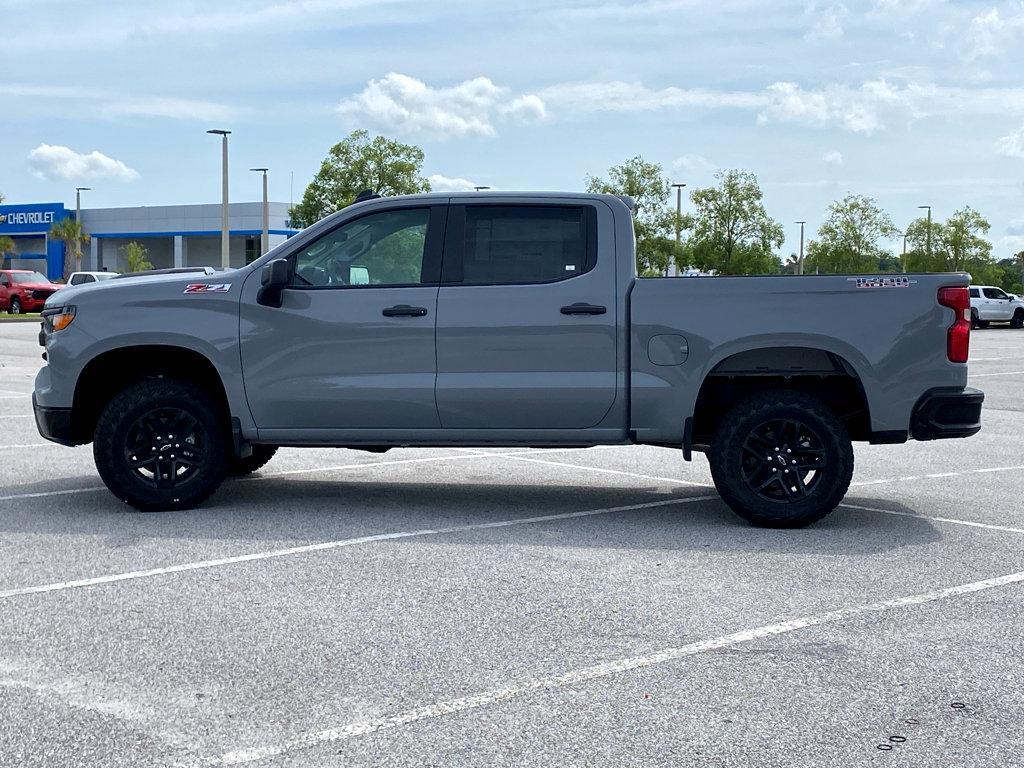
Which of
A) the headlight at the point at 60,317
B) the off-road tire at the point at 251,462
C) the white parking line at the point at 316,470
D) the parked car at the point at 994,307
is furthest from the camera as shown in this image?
the parked car at the point at 994,307

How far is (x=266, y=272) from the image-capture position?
820 cm

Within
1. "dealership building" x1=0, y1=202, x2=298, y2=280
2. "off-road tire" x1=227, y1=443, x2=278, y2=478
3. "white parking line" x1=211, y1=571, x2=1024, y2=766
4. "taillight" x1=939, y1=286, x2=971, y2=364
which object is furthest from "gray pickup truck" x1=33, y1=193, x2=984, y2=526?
"dealership building" x1=0, y1=202, x2=298, y2=280

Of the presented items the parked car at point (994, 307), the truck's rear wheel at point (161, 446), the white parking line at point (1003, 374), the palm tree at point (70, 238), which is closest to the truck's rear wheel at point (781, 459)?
the truck's rear wheel at point (161, 446)

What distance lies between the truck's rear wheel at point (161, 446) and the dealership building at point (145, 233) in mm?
69858

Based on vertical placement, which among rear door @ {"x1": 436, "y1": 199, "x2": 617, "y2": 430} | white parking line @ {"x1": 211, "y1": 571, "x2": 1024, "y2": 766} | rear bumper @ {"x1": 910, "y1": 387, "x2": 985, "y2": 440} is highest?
rear door @ {"x1": 436, "y1": 199, "x2": 617, "y2": 430}

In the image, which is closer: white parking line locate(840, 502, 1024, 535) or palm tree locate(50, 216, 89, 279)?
white parking line locate(840, 502, 1024, 535)

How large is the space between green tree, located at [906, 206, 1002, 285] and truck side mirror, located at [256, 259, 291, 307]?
209 ft

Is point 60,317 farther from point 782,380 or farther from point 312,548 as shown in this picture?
point 782,380

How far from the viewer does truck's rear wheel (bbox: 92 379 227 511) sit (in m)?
8.30

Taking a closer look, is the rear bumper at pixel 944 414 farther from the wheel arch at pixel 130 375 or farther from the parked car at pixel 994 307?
the parked car at pixel 994 307

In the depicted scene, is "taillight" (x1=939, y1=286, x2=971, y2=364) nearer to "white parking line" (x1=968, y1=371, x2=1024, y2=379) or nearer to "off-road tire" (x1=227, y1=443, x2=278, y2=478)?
"off-road tire" (x1=227, y1=443, x2=278, y2=478)

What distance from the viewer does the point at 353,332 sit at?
27.0ft

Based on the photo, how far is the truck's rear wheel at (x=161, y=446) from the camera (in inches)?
327

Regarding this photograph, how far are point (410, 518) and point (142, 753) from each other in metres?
4.19
